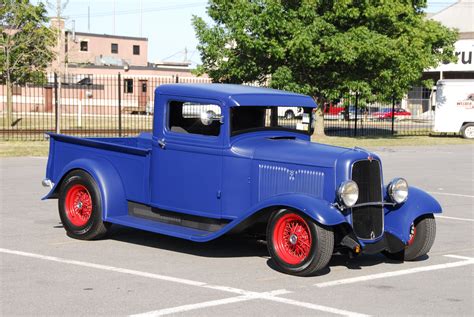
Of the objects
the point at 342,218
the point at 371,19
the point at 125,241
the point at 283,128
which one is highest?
the point at 371,19

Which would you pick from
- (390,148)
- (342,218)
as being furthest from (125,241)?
(390,148)

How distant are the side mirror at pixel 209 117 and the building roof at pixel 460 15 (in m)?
50.7

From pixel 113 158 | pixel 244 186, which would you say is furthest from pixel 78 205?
pixel 244 186

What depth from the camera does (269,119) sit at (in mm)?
8422

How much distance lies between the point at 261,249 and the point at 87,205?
2.12m

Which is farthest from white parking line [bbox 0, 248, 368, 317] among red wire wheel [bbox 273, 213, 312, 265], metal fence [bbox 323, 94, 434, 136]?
metal fence [bbox 323, 94, 434, 136]

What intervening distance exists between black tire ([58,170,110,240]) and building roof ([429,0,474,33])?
50596 mm

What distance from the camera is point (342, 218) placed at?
23.2ft

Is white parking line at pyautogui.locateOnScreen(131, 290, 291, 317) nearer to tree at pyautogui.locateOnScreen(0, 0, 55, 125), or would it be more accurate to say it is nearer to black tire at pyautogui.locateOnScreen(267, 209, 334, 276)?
black tire at pyautogui.locateOnScreen(267, 209, 334, 276)

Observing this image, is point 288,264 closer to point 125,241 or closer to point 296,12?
point 125,241

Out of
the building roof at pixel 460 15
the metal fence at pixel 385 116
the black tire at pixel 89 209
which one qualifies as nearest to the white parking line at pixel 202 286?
the black tire at pixel 89 209

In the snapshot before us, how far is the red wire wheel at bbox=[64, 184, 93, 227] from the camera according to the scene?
887cm

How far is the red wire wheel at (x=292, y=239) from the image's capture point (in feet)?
23.6

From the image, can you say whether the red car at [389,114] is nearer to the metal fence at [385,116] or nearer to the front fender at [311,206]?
the metal fence at [385,116]
